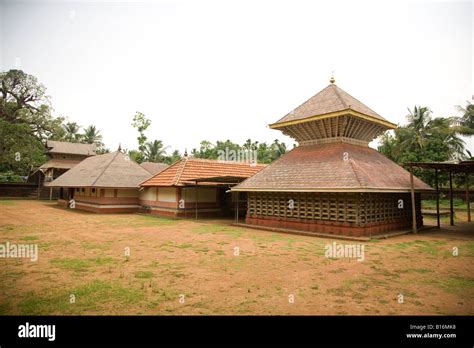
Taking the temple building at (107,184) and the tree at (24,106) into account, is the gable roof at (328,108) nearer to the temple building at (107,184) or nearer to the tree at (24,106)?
the temple building at (107,184)

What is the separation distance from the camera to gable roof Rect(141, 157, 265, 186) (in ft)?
69.8

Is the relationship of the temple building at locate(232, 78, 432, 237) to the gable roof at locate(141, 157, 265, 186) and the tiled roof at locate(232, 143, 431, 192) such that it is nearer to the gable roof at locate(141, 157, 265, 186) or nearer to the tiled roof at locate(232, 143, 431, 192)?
the tiled roof at locate(232, 143, 431, 192)

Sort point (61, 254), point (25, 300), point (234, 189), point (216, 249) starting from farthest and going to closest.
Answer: point (234, 189) → point (216, 249) → point (61, 254) → point (25, 300)

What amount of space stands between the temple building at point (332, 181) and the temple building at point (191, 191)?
4312mm

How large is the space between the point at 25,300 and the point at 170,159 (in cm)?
5429

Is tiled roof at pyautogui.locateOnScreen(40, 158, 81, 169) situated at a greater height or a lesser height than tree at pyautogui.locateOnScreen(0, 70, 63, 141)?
lesser

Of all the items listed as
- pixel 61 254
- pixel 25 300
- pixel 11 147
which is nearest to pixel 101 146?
pixel 11 147

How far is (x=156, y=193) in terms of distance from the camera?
2375 centimetres

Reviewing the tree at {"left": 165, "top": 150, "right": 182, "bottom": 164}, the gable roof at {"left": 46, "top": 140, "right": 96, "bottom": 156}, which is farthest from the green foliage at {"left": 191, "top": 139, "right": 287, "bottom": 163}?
the gable roof at {"left": 46, "top": 140, "right": 96, "bottom": 156}

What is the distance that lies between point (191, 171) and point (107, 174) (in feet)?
25.3

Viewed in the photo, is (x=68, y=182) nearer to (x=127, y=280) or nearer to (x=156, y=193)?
(x=156, y=193)

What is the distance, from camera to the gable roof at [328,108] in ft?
49.7

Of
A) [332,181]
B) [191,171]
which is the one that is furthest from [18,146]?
[332,181]

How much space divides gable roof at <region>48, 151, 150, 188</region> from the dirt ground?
1205 centimetres
